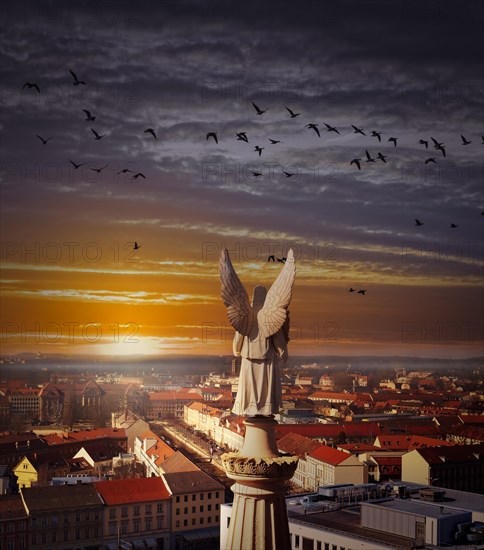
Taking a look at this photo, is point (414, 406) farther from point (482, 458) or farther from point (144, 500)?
point (144, 500)

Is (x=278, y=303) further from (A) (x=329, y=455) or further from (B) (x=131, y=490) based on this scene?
(A) (x=329, y=455)

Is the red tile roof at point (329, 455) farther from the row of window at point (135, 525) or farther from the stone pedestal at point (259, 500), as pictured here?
the stone pedestal at point (259, 500)

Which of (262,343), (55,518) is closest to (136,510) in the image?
(55,518)

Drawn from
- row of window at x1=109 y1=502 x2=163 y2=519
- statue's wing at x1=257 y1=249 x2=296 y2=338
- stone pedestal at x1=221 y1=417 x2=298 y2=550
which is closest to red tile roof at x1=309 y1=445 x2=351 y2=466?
row of window at x1=109 y1=502 x2=163 y2=519

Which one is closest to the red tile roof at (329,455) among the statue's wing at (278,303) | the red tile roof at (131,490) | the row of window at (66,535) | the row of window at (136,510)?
the red tile roof at (131,490)

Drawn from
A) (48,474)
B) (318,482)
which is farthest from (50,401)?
(318,482)

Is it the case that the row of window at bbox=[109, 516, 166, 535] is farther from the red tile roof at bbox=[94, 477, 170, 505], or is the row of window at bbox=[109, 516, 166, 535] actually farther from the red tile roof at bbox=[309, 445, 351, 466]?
the red tile roof at bbox=[309, 445, 351, 466]
